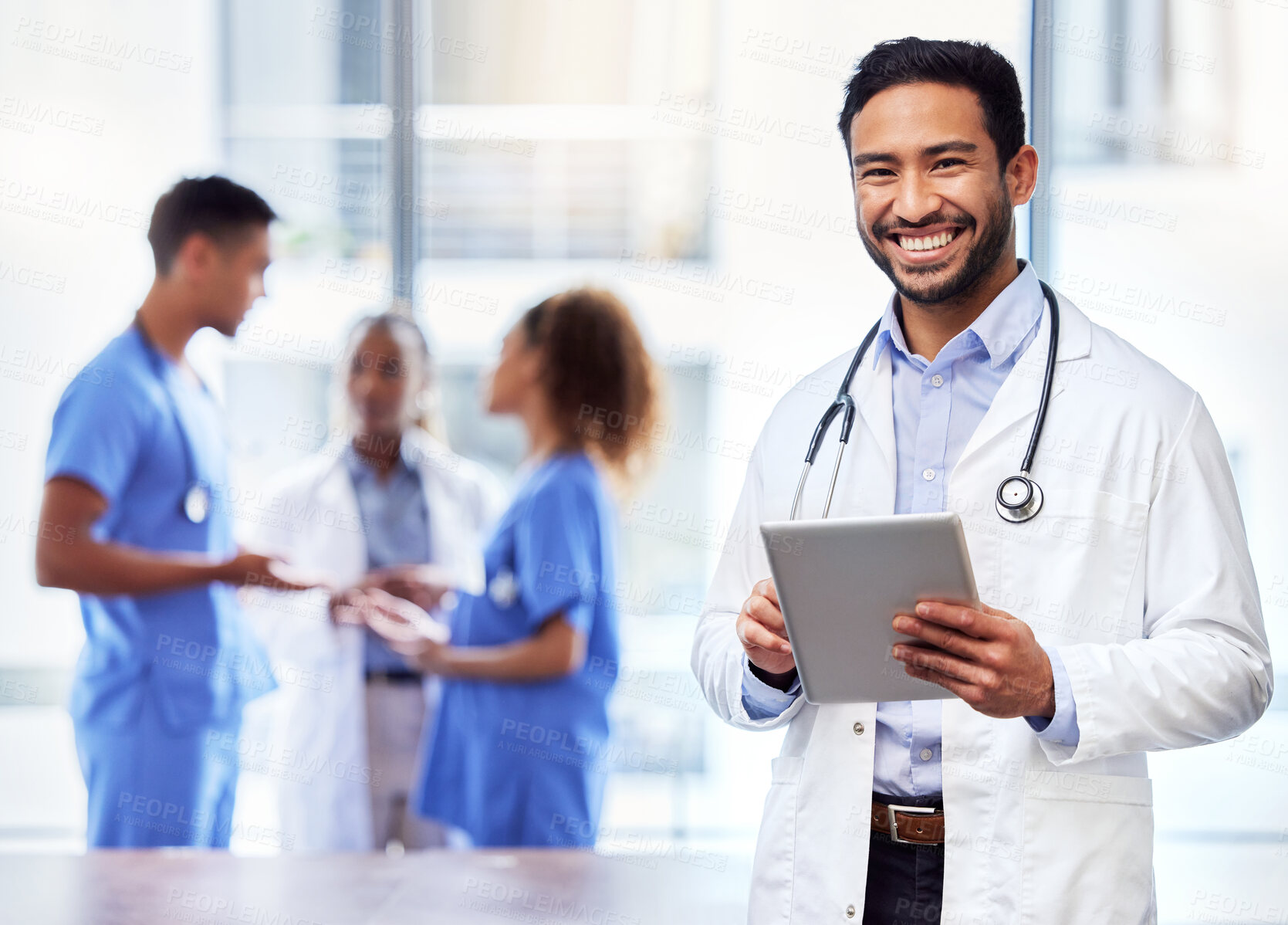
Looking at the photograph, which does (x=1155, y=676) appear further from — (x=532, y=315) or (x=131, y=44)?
(x=131, y=44)

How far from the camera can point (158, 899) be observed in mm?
1431

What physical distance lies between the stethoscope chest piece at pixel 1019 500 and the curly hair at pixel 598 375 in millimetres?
1383

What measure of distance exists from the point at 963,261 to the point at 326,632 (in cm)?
202

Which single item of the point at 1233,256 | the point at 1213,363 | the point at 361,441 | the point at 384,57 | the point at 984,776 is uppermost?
the point at 384,57

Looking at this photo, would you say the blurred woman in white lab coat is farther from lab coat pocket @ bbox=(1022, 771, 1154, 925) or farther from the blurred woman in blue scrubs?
lab coat pocket @ bbox=(1022, 771, 1154, 925)

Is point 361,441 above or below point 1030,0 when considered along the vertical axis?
below

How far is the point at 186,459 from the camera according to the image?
8.11ft

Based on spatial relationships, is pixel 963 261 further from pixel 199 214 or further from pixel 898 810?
pixel 199 214

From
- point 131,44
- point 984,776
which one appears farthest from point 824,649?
point 131,44

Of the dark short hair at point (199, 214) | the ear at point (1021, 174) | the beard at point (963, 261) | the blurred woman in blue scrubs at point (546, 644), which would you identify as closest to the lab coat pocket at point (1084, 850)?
the beard at point (963, 261)

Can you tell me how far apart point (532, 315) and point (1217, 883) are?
194cm

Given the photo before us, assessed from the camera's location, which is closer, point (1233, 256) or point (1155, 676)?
point (1155, 676)

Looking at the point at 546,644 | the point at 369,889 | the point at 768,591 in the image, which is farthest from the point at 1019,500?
the point at 546,644

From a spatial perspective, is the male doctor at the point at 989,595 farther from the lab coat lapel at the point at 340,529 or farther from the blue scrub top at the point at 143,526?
the lab coat lapel at the point at 340,529
